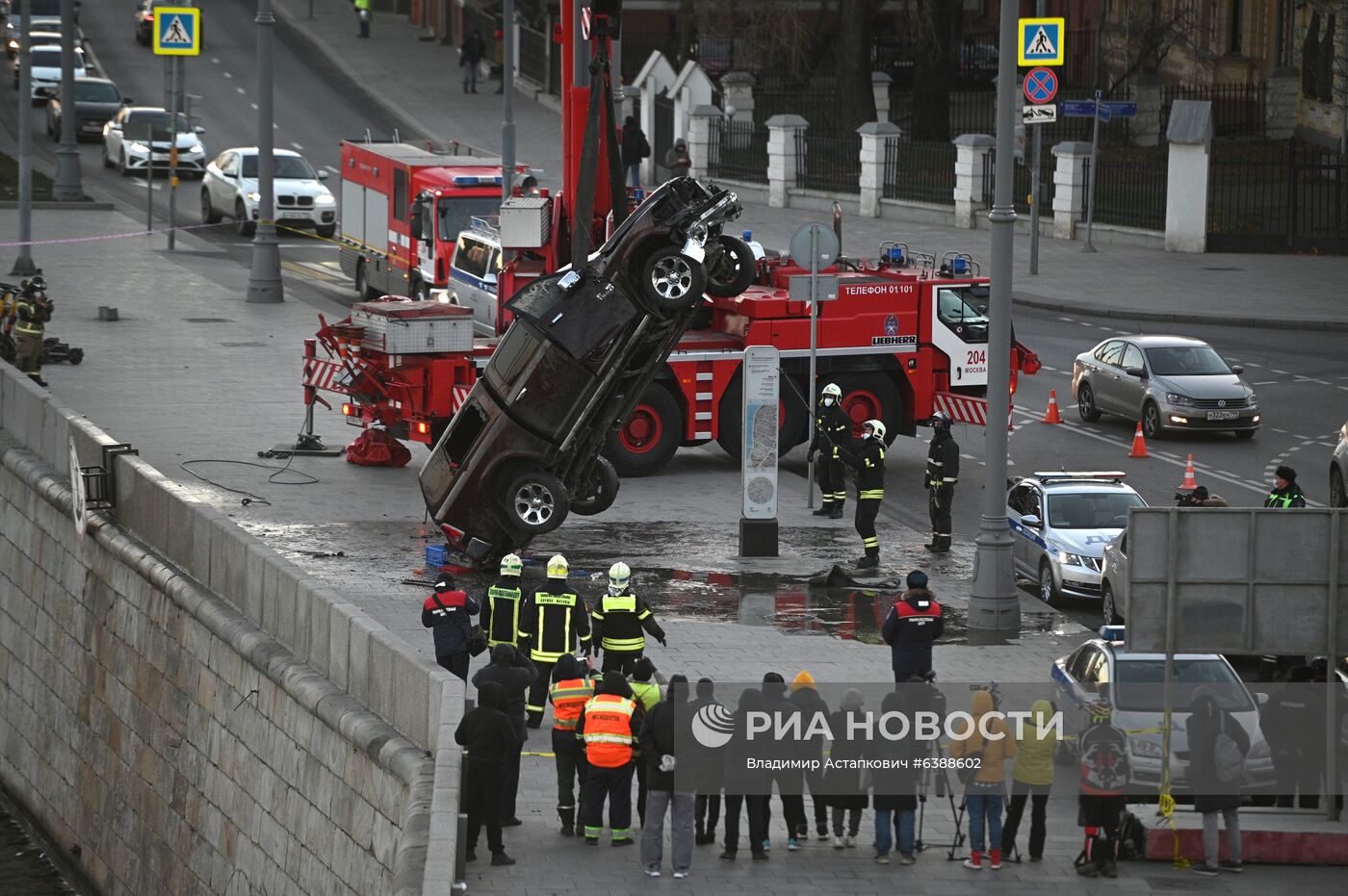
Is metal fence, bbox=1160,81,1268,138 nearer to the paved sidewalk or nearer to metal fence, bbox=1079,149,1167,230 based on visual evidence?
metal fence, bbox=1079,149,1167,230

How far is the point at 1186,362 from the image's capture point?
28422mm

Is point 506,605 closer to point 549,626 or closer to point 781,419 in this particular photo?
point 549,626

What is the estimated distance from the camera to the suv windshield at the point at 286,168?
147 feet

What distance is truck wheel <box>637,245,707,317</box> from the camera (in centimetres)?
2130

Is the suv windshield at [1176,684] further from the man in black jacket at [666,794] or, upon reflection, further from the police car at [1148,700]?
the man in black jacket at [666,794]

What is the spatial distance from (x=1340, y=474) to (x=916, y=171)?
25.4 m

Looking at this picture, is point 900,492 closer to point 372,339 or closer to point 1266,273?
point 372,339

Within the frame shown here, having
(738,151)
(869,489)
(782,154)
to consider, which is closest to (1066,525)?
(869,489)

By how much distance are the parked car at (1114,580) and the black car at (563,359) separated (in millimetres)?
4684

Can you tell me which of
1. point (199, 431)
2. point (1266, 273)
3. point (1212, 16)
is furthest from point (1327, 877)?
point (1212, 16)

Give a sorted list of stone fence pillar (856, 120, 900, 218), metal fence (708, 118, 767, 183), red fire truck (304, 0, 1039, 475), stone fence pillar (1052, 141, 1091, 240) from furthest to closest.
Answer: metal fence (708, 118, 767, 183) → stone fence pillar (856, 120, 900, 218) → stone fence pillar (1052, 141, 1091, 240) → red fire truck (304, 0, 1039, 475)

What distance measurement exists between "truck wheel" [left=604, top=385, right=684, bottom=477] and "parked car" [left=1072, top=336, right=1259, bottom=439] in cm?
637

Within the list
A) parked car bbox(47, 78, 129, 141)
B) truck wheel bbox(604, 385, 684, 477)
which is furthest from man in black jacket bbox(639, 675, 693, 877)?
parked car bbox(47, 78, 129, 141)

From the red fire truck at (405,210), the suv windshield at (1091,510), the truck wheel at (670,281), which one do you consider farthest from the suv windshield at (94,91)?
the suv windshield at (1091,510)
